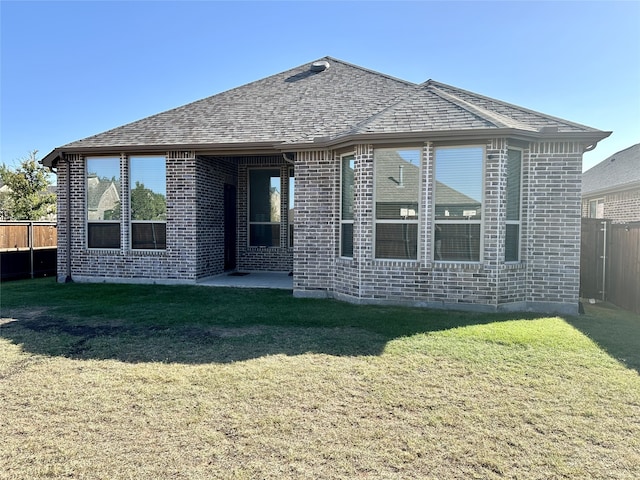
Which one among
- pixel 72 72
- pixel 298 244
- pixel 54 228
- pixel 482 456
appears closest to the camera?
pixel 482 456

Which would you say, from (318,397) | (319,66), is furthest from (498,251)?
(319,66)

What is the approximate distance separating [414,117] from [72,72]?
1494 cm

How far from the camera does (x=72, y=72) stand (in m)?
15.8

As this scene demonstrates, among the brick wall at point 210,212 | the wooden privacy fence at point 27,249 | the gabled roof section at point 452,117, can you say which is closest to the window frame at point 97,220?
the brick wall at point 210,212

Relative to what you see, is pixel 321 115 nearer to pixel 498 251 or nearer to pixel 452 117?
pixel 452 117

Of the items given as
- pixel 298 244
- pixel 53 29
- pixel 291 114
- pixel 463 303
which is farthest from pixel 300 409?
pixel 53 29

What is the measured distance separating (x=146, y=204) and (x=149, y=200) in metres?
0.13

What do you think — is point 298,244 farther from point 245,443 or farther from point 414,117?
point 245,443

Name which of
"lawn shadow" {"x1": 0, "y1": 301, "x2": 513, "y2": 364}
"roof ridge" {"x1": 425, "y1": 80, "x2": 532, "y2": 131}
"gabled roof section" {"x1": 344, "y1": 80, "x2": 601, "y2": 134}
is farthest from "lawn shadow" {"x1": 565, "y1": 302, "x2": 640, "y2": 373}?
"roof ridge" {"x1": 425, "y1": 80, "x2": 532, "y2": 131}

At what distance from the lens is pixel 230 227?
1188 cm

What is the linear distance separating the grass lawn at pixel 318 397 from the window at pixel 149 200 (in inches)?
143

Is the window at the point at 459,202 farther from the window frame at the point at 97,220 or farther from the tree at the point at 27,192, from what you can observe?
the tree at the point at 27,192

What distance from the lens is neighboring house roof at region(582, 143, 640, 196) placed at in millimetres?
14047

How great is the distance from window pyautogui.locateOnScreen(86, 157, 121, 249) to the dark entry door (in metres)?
2.81
